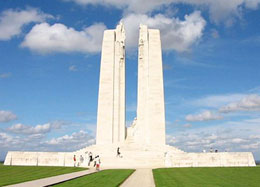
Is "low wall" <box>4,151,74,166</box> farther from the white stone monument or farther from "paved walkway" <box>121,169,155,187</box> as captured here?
"paved walkway" <box>121,169,155,187</box>

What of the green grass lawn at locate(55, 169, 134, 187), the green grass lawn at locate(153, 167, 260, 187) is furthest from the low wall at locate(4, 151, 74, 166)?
the green grass lawn at locate(55, 169, 134, 187)

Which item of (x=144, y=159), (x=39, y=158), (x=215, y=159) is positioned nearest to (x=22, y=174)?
(x=39, y=158)

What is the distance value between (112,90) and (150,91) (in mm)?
4732

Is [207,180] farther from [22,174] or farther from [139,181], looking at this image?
[22,174]

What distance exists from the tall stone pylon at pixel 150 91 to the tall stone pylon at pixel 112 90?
7.24 feet

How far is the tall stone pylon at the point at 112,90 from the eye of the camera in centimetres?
3800

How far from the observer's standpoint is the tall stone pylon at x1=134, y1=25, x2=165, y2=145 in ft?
123

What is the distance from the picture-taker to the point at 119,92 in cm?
Answer: 3922

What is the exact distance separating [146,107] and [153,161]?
12.2 meters

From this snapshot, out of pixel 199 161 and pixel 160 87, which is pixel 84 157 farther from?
pixel 160 87

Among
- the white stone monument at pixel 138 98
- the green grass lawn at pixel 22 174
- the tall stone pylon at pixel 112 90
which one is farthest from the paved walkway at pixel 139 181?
the tall stone pylon at pixel 112 90

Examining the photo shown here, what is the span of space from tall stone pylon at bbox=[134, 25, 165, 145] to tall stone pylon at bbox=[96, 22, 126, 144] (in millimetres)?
2208

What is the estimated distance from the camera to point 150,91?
38.1 metres

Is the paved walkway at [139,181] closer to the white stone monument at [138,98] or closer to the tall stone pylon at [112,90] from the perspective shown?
the white stone monument at [138,98]
